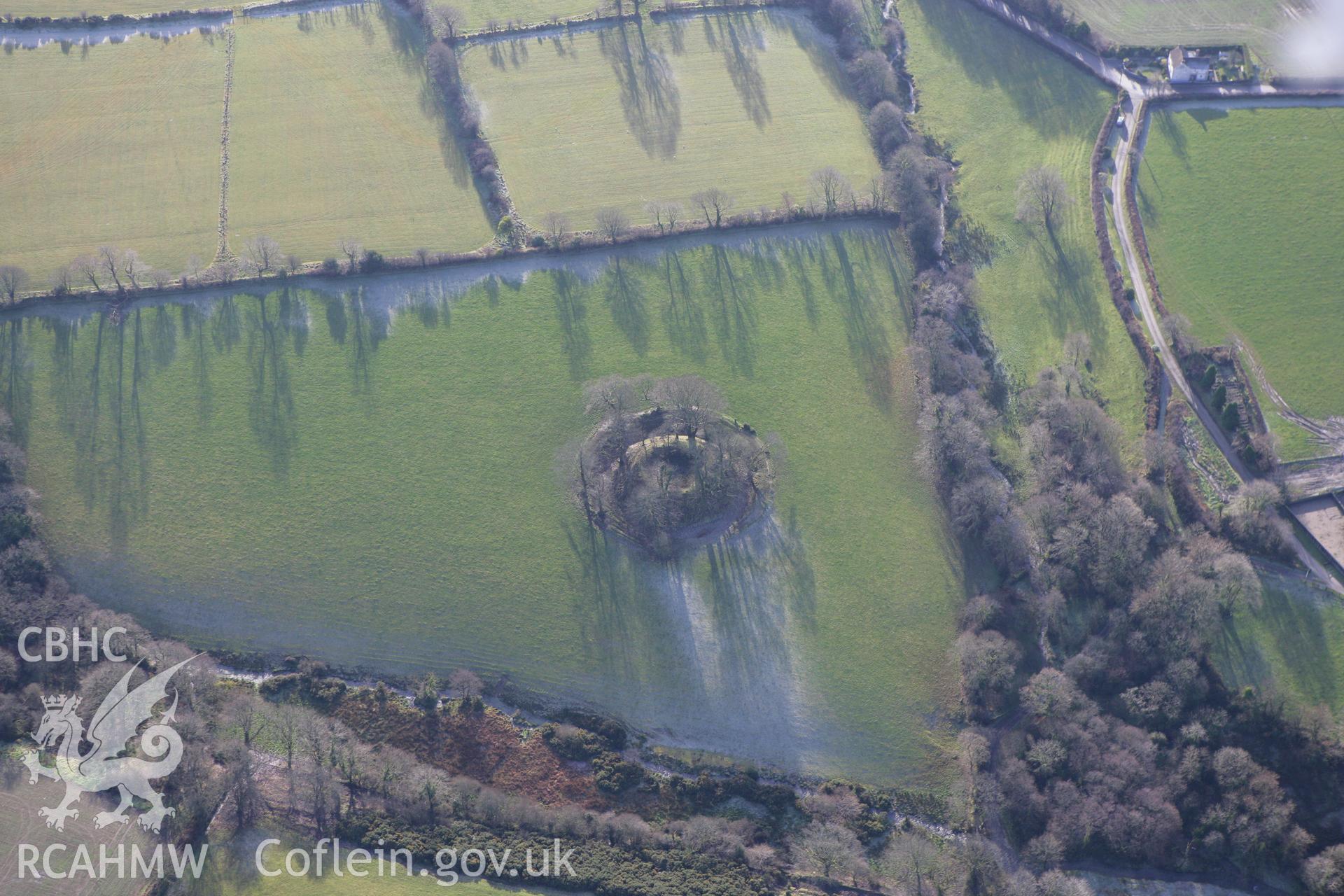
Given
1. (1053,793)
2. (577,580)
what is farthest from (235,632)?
(1053,793)

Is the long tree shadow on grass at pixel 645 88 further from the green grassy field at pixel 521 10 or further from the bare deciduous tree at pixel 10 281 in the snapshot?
the bare deciduous tree at pixel 10 281

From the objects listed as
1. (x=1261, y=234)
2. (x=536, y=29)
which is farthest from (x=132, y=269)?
(x=1261, y=234)

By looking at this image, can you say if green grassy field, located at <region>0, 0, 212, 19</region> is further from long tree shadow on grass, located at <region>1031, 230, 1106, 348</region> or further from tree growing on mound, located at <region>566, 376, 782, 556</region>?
long tree shadow on grass, located at <region>1031, 230, 1106, 348</region>

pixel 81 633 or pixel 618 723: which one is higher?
pixel 81 633

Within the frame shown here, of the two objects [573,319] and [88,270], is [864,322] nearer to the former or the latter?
[573,319]

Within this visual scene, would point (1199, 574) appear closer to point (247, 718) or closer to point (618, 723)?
point (618, 723)

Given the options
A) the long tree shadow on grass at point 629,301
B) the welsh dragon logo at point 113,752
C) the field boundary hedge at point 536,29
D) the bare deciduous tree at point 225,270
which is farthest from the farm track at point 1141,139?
the welsh dragon logo at point 113,752
